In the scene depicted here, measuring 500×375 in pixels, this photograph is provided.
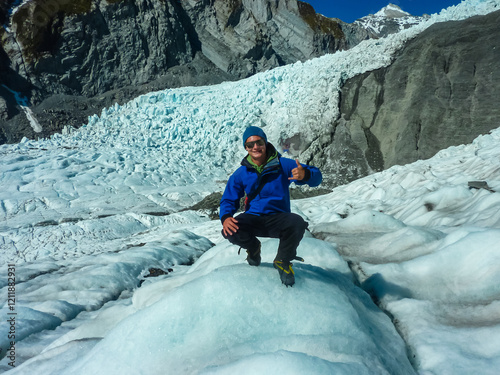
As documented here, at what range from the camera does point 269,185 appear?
2477 millimetres

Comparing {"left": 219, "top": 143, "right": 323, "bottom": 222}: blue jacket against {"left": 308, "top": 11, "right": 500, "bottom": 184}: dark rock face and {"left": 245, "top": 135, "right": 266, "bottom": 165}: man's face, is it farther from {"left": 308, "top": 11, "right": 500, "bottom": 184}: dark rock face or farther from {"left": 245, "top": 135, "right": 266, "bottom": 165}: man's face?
{"left": 308, "top": 11, "right": 500, "bottom": 184}: dark rock face

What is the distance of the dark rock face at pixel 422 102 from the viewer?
13992mm

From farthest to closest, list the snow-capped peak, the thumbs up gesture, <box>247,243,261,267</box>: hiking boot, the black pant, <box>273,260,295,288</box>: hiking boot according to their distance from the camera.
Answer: the snow-capped peak → <box>247,243,261,267</box>: hiking boot → the thumbs up gesture → the black pant → <box>273,260,295,288</box>: hiking boot

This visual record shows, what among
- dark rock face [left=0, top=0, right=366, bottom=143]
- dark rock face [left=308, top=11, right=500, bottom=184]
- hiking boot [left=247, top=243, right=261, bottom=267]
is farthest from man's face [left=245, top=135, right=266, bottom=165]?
dark rock face [left=0, top=0, right=366, bottom=143]

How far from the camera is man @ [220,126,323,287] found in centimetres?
236

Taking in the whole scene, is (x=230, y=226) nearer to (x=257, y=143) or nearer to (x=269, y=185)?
(x=269, y=185)

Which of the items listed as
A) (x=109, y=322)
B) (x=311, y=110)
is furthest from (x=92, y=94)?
(x=109, y=322)

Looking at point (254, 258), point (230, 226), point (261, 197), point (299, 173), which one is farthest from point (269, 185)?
point (254, 258)

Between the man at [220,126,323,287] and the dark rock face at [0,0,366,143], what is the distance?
26.6 m

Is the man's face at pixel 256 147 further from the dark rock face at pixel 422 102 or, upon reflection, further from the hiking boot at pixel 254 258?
the dark rock face at pixel 422 102

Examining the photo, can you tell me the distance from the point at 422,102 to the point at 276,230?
15.5 metres

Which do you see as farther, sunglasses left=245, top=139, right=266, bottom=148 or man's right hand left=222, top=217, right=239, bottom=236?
sunglasses left=245, top=139, right=266, bottom=148

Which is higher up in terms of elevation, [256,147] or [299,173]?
[256,147]

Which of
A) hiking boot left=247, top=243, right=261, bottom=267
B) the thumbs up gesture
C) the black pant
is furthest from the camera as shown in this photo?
hiking boot left=247, top=243, right=261, bottom=267
